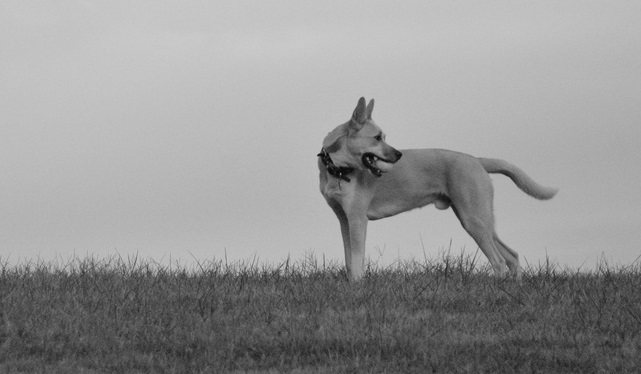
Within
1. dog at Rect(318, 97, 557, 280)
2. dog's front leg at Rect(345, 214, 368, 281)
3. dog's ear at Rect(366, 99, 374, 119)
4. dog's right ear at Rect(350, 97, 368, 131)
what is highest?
dog's ear at Rect(366, 99, 374, 119)

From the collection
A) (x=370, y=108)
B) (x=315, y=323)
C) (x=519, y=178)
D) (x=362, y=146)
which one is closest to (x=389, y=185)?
(x=362, y=146)

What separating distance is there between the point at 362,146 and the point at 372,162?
9.2 inches

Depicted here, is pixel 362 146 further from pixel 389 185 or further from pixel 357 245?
pixel 357 245

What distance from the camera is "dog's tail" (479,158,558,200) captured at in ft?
38.2

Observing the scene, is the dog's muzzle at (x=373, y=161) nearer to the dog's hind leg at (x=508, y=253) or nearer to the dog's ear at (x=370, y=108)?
the dog's ear at (x=370, y=108)

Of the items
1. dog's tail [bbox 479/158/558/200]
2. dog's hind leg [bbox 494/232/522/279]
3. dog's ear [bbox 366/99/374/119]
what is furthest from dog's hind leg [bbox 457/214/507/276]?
dog's ear [bbox 366/99/374/119]

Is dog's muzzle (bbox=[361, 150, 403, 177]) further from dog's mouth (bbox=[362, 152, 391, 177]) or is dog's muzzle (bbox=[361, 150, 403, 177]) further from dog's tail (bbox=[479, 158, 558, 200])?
dog's tail (bbox=[479, 158, 558, 200])

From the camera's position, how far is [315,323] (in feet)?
25.9

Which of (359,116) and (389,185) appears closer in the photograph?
(359,116)

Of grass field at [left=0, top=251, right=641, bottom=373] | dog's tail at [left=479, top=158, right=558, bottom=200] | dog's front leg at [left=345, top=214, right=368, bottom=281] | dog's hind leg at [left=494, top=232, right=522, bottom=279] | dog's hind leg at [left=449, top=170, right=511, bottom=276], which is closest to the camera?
grass field at [left=0, top=251, right=641, bottom=373]

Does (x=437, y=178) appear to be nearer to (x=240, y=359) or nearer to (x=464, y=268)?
(x=464, y=268)

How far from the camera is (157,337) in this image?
759cm

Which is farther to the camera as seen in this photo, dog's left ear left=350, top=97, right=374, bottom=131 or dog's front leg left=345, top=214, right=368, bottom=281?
dog's left ear left=350, top=97, right=374, bottom=131

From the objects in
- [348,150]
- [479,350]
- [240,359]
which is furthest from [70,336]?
[348,150]
